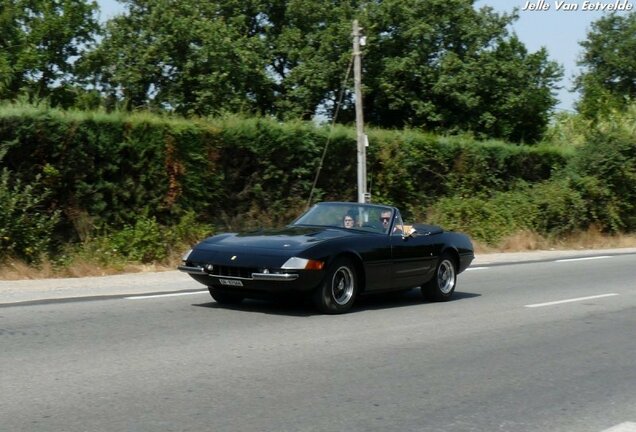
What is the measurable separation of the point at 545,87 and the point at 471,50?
13.7ft

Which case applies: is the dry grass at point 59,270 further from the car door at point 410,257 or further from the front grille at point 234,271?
the car door at point 410,257

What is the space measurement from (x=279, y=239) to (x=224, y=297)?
4.04 ft

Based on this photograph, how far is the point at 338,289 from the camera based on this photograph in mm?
11258

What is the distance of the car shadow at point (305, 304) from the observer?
1141cm

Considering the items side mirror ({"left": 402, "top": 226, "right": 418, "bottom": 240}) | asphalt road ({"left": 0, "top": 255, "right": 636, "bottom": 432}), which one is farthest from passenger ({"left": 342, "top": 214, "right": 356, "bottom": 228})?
asphalt road ({"left": 0, "top": 255, "right": 636, "bottom": 432})

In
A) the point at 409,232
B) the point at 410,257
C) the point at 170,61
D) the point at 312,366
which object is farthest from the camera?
the point at 170,61

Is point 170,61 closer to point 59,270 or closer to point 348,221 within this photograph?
point 59,270

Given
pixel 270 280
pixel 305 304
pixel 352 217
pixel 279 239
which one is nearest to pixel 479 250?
pixel 352 217

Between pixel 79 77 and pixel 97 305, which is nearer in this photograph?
pixel 97 305

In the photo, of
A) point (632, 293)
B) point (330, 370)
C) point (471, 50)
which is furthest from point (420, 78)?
point (330, 370)

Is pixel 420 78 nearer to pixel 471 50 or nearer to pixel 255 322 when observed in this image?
pixel 471 50

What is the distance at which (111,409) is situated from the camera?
6422 millimetres

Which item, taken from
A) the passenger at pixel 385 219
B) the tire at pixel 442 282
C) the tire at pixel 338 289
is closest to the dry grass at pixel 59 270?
the passenger at pixel 385 219

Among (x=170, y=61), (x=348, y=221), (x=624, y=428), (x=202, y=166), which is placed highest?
(x=170, y=61)
